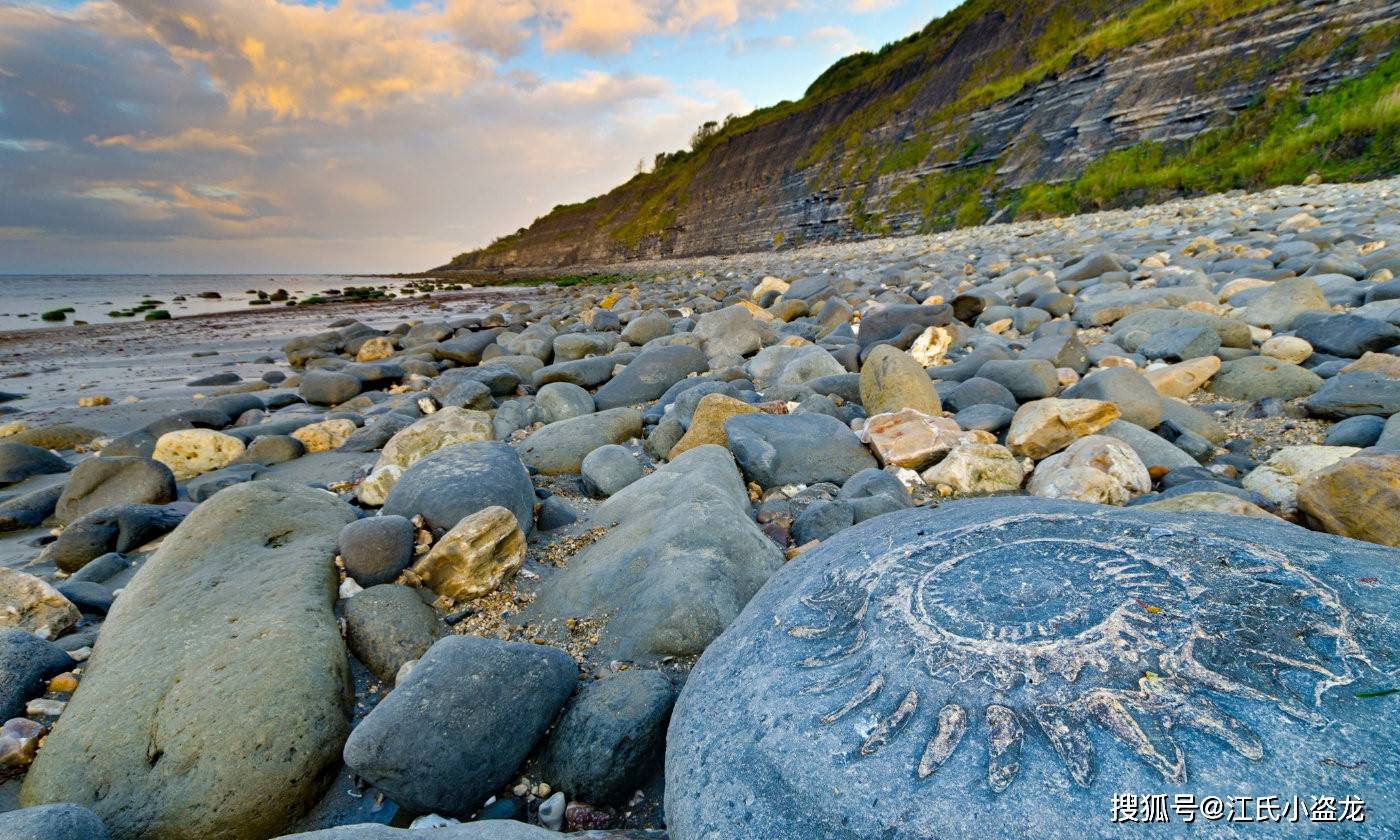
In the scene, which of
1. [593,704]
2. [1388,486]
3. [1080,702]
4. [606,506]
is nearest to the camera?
[1080,702]

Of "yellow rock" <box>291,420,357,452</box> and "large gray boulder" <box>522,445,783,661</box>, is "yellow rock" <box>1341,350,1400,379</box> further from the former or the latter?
"yellow rock" <box>291,420,357,452</box>

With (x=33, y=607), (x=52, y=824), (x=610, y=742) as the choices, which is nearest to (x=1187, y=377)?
(x=610, y=742)

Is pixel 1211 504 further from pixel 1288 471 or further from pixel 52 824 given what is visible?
pixel 52 824

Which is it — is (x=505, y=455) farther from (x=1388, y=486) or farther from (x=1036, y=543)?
(x=1388, y=486)

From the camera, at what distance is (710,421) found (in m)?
3.28

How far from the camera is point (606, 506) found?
265 cm

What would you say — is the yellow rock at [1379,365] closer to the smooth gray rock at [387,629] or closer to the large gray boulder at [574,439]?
the large gray boulder at [574,439]

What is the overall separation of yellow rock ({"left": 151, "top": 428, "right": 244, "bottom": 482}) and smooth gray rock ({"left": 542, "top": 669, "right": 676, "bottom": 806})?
11.9ft

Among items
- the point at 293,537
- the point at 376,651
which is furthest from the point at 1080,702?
the point at 293,537

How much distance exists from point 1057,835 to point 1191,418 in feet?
9.14

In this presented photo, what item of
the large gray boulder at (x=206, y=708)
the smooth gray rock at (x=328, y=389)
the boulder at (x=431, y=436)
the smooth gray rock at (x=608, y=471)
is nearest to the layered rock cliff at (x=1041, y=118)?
the smooth gray rock at (x=608, y=471)

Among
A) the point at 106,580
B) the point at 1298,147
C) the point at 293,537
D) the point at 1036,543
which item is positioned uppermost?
the point at 1298,147

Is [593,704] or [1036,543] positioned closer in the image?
[1036,543]

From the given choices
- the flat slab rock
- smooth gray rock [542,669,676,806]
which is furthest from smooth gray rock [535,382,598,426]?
the flat slab rock
